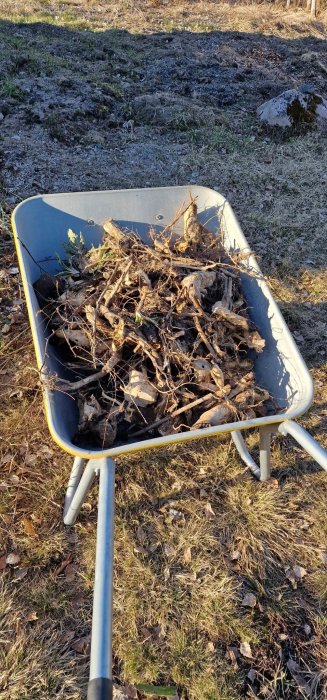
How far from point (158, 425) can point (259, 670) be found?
3.66 feet

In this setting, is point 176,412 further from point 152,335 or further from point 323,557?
point 323,557

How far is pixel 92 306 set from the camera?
7.71 ft

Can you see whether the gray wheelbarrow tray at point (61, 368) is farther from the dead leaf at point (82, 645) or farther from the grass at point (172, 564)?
the dead leaf at point (82, 645)

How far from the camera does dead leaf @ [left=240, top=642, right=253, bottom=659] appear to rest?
216cm

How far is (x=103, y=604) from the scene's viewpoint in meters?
1.30

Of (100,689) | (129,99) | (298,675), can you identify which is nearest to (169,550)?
(298,675)

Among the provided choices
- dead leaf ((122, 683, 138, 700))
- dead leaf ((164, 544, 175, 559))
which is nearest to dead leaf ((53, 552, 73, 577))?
dead leaf ((164, 544, 175, 559))

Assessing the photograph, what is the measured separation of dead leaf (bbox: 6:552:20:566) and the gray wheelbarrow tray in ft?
0.95

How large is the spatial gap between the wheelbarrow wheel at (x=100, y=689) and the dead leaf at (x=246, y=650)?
121 centimetres

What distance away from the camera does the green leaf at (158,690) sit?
2014mm

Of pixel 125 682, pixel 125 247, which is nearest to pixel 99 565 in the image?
pixel 125 682

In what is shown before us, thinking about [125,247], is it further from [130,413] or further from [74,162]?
[74,162]

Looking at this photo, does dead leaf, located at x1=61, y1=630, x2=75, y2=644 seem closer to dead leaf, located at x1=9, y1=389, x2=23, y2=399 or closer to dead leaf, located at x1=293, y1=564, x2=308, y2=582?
dead leaf, located at x1=293, y1=564, x2=308, y2=582

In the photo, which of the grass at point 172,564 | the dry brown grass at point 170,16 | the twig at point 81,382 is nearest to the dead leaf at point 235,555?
the grass at point 172,564
